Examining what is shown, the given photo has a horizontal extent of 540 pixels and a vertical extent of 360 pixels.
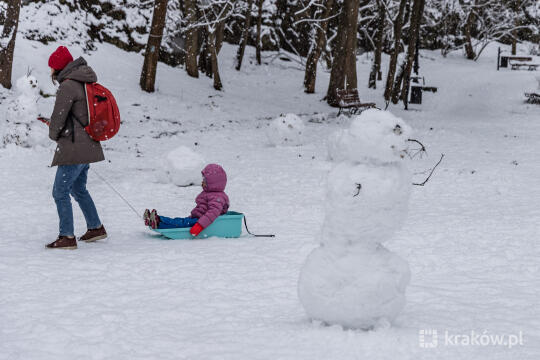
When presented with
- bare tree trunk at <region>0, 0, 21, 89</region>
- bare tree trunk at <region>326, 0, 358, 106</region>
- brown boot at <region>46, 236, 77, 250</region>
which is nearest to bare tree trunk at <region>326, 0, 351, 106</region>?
bare tree trunk at <region>326, 0, 358, 106</region>

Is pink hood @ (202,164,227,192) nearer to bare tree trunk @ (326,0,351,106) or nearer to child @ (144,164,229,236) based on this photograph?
child @ (144,164,229,236)

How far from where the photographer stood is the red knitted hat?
5699mm

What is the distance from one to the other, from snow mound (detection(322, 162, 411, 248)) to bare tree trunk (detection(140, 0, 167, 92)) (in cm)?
1457

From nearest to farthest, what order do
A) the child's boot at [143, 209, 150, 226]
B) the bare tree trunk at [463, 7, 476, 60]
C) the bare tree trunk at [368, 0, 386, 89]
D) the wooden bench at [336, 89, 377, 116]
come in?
the child's boot at [143, 209, 150, 226] < the wooden bench at [336, 89, 377, 116] < the bare tree trunk at [368, 0, 386, 89] < the bare tree trunk at [463, 7, 476, 60]

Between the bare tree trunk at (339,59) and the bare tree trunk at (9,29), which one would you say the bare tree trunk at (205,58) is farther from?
the bare tree trunk at (9,29)

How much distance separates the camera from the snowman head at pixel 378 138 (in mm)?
3445

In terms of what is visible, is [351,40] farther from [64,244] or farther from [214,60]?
[64,244]

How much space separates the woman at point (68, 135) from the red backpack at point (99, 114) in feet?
0.17

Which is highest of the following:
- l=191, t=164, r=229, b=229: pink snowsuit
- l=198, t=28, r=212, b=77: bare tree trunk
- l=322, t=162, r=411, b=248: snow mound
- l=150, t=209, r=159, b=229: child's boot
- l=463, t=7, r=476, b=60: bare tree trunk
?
l=463, t=7, r=476, b=60: bare tree trunk

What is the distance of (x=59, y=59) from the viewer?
5723 millimetres

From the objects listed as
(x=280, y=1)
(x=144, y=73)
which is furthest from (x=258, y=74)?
(x=144, y=73)

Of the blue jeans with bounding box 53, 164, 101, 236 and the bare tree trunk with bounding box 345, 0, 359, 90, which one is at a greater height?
the bare tree trunk with bounding box 345, 0, 359, 90

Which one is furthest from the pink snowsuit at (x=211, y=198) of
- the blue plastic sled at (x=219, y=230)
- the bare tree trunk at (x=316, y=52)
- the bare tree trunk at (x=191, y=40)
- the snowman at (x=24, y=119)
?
the bare tree trunk at (x=316, y=52)

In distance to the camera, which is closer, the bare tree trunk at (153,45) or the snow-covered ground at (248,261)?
the snow-covered ground at (248,261)
